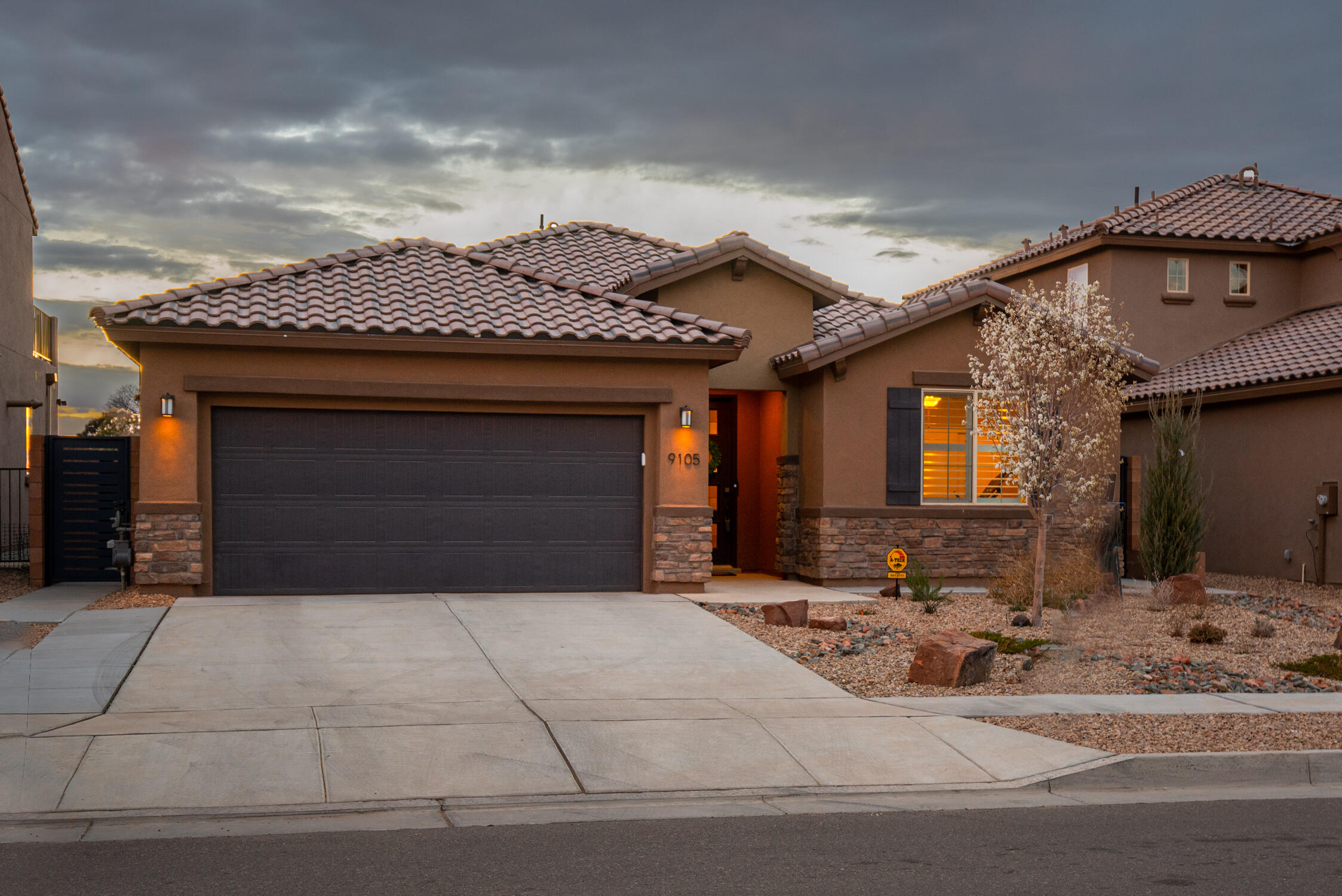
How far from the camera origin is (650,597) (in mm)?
14273

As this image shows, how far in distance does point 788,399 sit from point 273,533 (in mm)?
7651

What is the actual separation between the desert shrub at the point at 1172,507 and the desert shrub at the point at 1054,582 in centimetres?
173

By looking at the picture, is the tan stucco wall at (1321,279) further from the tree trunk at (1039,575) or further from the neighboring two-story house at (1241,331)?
the tree trunk at (1039,575)

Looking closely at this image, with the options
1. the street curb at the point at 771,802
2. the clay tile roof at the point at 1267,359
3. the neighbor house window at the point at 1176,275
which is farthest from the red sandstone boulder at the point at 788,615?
the neighbor house window at the point at 1176,275

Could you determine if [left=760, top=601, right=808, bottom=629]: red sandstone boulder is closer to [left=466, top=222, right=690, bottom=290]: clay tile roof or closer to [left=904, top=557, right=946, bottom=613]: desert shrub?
[left=904, top=557, right=946, bottom=613]: desert shrub

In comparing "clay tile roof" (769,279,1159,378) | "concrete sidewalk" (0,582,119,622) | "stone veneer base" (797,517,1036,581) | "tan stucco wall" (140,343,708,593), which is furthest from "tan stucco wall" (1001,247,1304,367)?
"concrete sidewalk" (0,582,119,622)

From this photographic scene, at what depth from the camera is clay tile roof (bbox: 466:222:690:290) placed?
Result: 19094mm

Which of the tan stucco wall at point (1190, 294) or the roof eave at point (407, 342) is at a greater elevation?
the tan stucco wall at point (1190, 294)

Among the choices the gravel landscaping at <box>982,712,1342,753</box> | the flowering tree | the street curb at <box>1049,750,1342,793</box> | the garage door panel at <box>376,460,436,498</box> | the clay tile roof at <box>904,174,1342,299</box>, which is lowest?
the street curb at <box>1049,750,1342,793</box>

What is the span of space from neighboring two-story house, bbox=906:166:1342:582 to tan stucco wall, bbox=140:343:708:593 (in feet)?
25.6

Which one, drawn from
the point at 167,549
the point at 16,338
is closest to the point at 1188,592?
the point at 167,549

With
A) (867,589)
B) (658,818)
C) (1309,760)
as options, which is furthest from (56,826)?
(867,589)

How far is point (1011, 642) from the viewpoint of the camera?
1145 cm

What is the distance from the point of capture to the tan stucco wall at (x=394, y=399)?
13.5m
